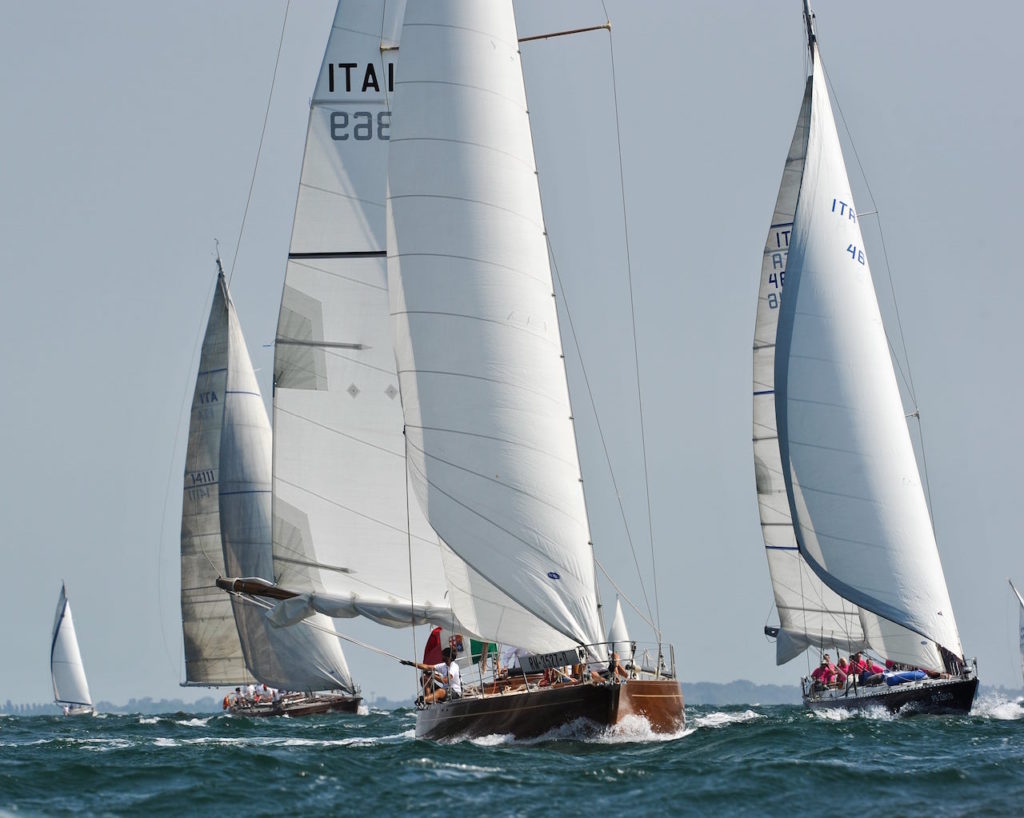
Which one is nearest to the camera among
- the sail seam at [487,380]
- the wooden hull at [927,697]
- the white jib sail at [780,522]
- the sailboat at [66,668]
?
A: the sail seam at [487,380]

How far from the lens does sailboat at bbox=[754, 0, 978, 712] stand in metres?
28.8

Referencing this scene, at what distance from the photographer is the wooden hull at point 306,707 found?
43094 millimetres

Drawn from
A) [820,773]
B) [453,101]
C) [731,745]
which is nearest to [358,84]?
[453,101]

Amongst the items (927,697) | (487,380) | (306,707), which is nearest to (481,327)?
(487,380)

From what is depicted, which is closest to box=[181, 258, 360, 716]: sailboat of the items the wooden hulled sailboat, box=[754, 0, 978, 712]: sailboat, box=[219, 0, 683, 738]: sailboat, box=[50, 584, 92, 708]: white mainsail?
box=[219, 0, 683, 738]: sailboat

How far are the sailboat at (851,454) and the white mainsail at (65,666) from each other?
48.6m

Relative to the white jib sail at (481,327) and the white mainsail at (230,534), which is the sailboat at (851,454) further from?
the white mainsail at (230,534)

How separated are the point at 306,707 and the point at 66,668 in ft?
109

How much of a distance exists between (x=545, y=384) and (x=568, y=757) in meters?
5.43

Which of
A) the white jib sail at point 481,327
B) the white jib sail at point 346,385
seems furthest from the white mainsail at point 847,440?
the white jib sail at point 481,327

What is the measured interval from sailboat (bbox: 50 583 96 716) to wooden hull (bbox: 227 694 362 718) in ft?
101

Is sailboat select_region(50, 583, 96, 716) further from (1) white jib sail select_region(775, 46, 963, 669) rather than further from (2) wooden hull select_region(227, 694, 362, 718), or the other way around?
(1) white jib sail select_region(775, 46, 963, 669)

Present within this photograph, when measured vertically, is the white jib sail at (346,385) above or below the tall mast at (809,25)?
below

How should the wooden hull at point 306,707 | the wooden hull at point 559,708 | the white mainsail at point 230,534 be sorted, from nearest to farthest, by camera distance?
A: the wooden hull at point 559,708, the white mainsail at point 230,534, the wooden hull at point 306,707
